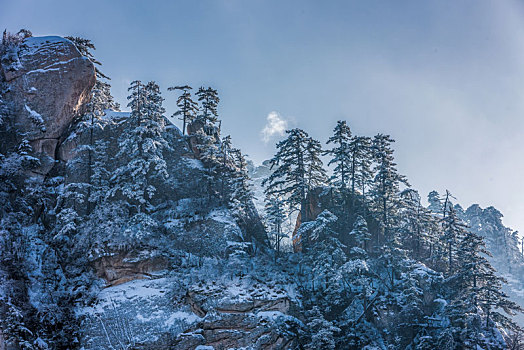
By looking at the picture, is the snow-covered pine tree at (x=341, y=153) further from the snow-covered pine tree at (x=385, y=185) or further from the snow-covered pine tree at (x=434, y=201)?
the snow-covered pine tree at (x=434, y=201)

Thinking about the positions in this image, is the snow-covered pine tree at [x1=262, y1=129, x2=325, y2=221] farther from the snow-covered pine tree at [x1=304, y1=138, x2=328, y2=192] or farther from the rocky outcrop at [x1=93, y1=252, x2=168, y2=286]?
the rocky outcrop at [x1=93, y1=252, x2=168, y2=286]

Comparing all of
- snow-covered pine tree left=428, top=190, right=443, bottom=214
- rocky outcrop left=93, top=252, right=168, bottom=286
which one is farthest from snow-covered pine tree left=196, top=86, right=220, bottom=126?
snow-covered pine tree left=428, top=190, right=443, bottom=214

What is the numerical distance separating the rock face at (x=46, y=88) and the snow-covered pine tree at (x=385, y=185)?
3060 centimetres

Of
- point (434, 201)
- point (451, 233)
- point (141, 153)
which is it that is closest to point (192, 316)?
point (141, 153)

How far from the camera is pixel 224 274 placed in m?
25.7

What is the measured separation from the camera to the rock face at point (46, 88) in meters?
29.7

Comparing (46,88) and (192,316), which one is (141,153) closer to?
(46,88)

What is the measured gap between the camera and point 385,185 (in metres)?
32.6

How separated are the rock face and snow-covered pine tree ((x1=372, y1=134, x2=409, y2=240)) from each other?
30.6 meters

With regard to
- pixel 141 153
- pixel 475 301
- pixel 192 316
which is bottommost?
pixel 192 316

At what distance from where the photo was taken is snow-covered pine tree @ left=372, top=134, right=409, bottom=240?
3253 centimetres

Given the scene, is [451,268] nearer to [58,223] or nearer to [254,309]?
[254,309]

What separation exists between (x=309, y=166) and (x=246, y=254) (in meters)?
11.5

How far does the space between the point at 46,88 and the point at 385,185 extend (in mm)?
34405
